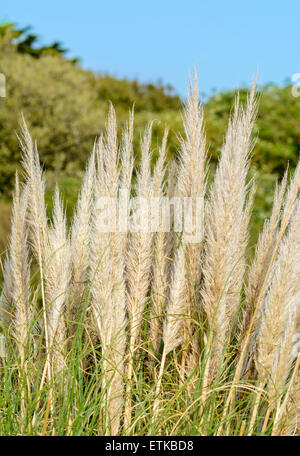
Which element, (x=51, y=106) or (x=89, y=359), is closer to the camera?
(x=89, y=359)

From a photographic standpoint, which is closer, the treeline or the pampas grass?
the pampas grass

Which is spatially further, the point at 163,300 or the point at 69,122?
the point at 69,122

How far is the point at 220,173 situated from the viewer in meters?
2.10

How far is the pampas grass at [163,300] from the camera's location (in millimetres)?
2066

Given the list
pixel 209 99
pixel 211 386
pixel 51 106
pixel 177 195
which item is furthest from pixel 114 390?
pixel 209 99

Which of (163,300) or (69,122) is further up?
(69,122)

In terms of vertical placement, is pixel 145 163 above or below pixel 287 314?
above

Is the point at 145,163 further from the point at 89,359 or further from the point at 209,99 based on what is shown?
the point at 209,99

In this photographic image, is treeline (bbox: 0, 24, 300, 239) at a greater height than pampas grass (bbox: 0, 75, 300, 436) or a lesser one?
greater

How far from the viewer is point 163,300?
2377 millimetres

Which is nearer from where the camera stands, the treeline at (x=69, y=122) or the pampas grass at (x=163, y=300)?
the pampas grass at (x=163, y=300)

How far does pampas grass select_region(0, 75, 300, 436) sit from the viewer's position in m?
2.07

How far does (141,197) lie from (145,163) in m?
0.14
